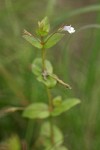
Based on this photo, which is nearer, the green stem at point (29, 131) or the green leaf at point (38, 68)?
the green leaf at point (38, 68)

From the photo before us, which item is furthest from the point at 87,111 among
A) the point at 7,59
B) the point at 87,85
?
the point at 7,59

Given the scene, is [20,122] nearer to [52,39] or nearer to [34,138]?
[34,138]

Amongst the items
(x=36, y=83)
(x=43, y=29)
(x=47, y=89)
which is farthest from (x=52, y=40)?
(x=36, y=83)

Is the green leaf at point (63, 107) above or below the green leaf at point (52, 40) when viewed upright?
below

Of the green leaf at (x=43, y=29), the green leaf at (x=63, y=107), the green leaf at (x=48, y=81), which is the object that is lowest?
the green leaf at (x=63, y=107)

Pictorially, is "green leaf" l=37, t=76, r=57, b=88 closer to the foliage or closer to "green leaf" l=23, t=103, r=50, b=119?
the foliage

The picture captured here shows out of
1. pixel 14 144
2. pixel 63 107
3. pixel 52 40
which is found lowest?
pixel 14 144

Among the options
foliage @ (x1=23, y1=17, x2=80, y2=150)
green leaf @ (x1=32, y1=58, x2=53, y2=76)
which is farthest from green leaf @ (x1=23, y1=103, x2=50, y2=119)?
green leaf @ (x1=32, y1=58, x2=53, y2=76)

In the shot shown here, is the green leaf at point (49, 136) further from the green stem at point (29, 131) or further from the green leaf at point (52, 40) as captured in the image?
the green leaf at point (52, 40)

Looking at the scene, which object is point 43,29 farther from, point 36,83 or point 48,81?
point 36,83

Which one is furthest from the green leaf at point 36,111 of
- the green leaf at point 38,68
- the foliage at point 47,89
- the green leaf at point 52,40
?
the green leaf at point 52,40

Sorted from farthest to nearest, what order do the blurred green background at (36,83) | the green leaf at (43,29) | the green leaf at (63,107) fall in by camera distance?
Answer: the blurred green background at (36,83) < the green leaf at (63,107) < the green leaf at (43,29)

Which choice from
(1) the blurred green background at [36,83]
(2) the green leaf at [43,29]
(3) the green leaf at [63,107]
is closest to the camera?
(2) the green leaf at [43,29]
